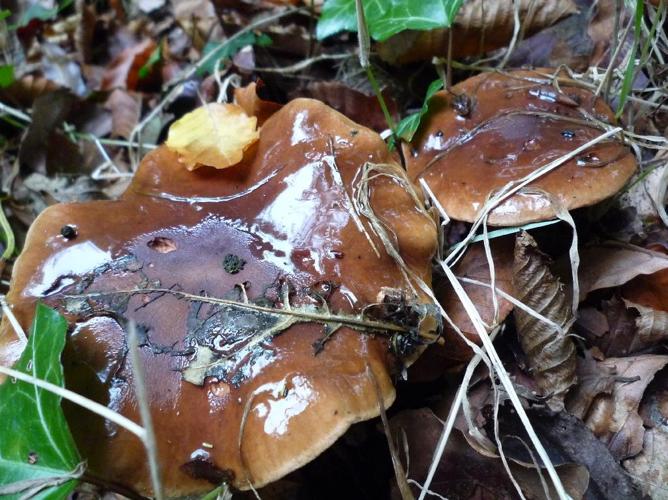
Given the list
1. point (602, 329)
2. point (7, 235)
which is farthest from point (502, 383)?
point (7, 235)

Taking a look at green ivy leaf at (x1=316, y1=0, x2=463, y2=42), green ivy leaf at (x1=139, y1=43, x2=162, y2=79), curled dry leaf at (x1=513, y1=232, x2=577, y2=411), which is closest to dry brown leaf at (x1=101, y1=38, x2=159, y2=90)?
green ivy leaf at (x1=139, y1=43, x2=162, y2=79)

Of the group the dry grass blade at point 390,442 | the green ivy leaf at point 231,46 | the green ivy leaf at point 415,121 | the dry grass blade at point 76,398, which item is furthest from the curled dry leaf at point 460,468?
the green ivy leaf at point 231,46

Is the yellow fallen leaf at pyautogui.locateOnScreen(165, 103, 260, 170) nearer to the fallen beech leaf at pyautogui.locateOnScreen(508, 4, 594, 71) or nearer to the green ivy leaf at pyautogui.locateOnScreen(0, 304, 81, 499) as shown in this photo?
the green ivy leaf at pyautogui.locateOnScreen(0, 304, 81, 499)

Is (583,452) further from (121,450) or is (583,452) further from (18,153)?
(18,153)

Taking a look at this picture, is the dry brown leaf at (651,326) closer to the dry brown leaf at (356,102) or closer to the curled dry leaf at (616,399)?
the curled dry leaf at (616,399)

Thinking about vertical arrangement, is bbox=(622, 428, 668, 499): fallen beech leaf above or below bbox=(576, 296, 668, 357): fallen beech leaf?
below

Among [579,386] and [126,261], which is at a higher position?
[126,261]

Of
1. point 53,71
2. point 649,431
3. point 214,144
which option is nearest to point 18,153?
point 53,71

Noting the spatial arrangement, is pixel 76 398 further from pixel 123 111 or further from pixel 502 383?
pixel 123 111
